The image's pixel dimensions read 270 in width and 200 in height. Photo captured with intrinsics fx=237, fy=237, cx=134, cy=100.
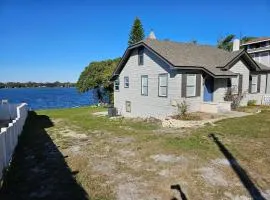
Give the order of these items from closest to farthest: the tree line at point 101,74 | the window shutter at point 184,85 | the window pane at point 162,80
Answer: the window shutter at point 184,85, the window pane at point 162,80, the tree line at point 101,74

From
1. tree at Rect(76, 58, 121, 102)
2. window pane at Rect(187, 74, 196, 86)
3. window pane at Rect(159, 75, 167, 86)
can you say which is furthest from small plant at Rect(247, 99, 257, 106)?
tree at Rect(76, 58, 121, 102)

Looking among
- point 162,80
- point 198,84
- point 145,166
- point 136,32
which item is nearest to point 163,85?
point 162,80

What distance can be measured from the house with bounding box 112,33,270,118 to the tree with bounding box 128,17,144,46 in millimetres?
19653

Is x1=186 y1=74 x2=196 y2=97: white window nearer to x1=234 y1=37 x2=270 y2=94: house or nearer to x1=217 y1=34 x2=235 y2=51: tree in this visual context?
x1=234 y1=37 x2=270 y2=94: house

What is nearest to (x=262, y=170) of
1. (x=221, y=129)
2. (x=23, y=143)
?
(x=221, y=129)

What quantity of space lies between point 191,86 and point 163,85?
200cm

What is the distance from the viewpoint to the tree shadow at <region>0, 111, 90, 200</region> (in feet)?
18.6

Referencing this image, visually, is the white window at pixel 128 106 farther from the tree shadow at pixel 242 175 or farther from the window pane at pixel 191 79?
the tree shadow at pixel 242 175

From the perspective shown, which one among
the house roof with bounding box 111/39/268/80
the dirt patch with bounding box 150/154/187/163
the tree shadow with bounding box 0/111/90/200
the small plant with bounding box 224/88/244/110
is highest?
the house roof with bounding box 111/39/268/80

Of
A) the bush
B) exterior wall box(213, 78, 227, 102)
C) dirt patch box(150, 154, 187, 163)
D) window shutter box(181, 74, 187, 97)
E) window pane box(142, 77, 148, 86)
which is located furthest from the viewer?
the bush

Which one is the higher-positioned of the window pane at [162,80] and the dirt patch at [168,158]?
the window pane at [162,80]

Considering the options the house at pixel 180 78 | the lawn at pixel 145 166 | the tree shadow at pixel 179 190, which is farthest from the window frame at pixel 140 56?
the tree shadow at pixel 179 190

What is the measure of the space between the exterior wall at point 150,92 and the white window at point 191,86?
Answer: 354 millimetres

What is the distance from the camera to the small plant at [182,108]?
50.4ft
